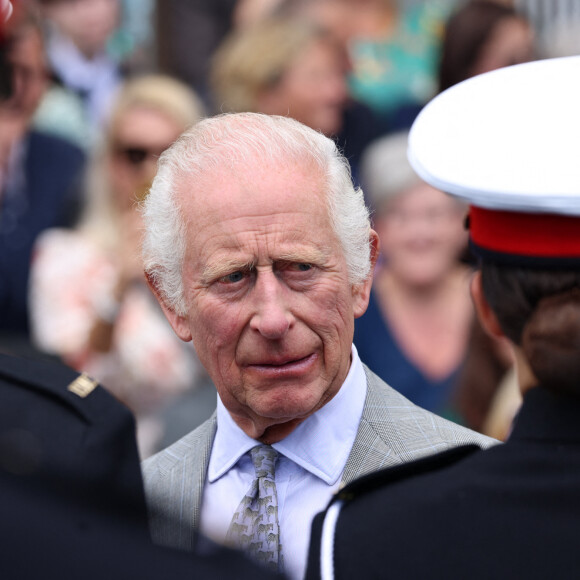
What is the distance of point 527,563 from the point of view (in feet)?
5.54

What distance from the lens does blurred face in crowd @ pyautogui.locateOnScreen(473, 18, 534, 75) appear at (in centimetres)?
538

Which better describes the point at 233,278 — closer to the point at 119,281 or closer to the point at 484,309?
the point at 484,309

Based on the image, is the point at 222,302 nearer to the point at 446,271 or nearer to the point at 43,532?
the point at 43,532

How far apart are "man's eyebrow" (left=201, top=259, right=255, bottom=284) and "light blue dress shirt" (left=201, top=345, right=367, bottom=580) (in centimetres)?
42

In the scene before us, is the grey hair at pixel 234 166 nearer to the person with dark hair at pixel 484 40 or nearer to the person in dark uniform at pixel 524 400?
the person in dark uniform at pixel 524 400

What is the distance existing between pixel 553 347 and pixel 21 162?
14.7 feet

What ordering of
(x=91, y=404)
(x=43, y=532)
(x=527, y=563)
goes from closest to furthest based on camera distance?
(x=43, y=532) < (x=527, y=563) < (x=91, y=404)

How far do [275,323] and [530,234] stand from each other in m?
0.84

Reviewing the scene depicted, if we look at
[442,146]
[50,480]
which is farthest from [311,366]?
[50,480]

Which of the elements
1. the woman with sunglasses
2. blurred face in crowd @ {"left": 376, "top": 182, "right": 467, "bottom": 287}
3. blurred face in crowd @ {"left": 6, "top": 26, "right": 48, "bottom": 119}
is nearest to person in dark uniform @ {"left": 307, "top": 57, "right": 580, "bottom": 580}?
the woman with sunglasses

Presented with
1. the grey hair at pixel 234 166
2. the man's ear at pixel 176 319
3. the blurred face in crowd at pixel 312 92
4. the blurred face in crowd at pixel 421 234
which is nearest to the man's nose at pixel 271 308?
the grey hair at pixel 234 166

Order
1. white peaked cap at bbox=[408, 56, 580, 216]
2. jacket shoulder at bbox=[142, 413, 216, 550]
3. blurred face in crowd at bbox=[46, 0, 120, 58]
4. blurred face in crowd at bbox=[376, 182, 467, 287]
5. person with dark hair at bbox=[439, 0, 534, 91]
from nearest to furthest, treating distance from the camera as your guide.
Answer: white peaked cap at bbox=[408, 56, 580, 216] → jacket shoulder at bbox=[142, 413, 216, 550] → blurred face in crowd at bbox=[376, 182, 467, 287] → person with dark hair at bbox=[439, 0, 534, 91] → blurred face in crowd at bbox=[46, 0, 120, 58]

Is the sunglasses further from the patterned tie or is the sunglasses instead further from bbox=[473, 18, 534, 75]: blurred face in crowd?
the patterned tie

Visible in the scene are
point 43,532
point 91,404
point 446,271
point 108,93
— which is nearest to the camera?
point 43,532
